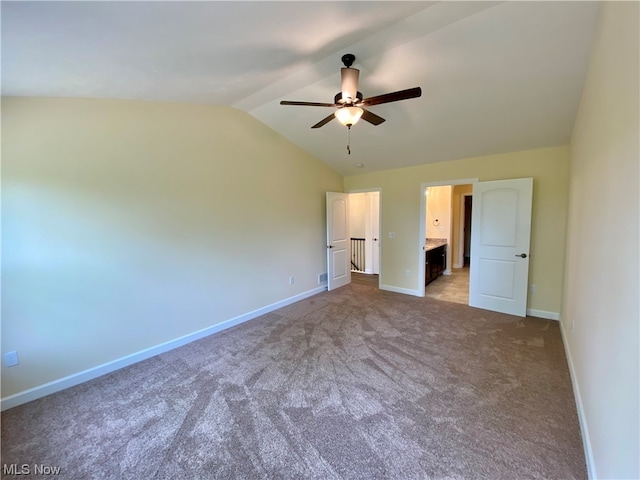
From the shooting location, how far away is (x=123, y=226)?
2.77 metres

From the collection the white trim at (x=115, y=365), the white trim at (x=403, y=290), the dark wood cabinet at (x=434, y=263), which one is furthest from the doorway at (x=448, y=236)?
the white trim at (x=115, y=365)

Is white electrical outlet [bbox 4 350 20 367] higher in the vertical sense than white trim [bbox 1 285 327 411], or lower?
higher

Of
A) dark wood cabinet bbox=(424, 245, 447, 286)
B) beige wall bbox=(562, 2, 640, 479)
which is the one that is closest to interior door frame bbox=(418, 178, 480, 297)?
dark wood cabinet bbox=(424, 245, 447, 286)

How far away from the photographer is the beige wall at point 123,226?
2264mm

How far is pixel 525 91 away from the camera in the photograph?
2.67m

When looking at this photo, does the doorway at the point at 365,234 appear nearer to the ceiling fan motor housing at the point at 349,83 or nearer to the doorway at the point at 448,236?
the doorway at the point at 448,236

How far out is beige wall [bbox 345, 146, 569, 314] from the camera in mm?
3678

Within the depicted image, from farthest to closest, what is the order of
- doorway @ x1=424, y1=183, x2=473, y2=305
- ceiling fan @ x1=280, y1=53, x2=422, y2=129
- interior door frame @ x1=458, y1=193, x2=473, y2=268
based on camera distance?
interior door frame @ x1=458, y1=193, x2=473, y2=268 → doorway @ x1=424, y1=183, x2=473, y2=305 → ceiling fan @ x1=280, y1=53, x2=422, y2=129

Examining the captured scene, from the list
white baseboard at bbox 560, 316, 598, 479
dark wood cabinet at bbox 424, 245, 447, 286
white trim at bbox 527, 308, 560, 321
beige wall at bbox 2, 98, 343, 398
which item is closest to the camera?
white baseboard at bbox 560, 316, 598, 479

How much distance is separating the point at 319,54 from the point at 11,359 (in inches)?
148

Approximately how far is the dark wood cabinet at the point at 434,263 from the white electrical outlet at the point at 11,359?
5.59 m
